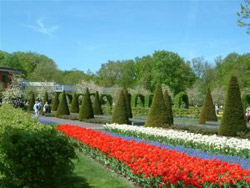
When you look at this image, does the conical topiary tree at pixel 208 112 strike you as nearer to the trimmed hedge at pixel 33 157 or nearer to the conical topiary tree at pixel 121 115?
the conical topiary tree at pixel 121 115

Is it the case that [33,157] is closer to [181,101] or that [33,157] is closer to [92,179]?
[92,179]

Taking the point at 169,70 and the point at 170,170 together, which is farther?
the point at 169,70

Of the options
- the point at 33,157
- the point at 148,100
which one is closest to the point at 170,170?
the point at 33,157

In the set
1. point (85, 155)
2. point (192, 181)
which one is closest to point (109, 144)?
point (85, 155)

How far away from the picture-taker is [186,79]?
6806cm

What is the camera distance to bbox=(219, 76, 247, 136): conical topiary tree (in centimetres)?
1500

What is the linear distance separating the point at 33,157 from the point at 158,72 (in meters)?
58.7

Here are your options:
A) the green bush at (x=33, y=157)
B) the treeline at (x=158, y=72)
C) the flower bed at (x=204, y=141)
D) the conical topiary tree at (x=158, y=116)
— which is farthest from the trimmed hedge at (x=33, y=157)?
the treeline at (x=158, y=72)

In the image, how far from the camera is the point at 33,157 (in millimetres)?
4773

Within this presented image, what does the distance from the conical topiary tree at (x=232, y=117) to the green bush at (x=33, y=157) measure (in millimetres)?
11388

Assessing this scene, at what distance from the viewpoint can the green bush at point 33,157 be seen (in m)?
4.70

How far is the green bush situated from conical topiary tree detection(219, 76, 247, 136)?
11.4m

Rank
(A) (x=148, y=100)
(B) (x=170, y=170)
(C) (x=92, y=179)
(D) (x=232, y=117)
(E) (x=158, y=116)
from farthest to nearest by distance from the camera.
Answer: (A) (x=148, y=100) → (E) (x=158, y=116) → (D) (x=232, y=117) → (C) (x=92, y=179) → (B) (x=170, y=170)

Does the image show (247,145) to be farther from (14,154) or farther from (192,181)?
(14,154)
